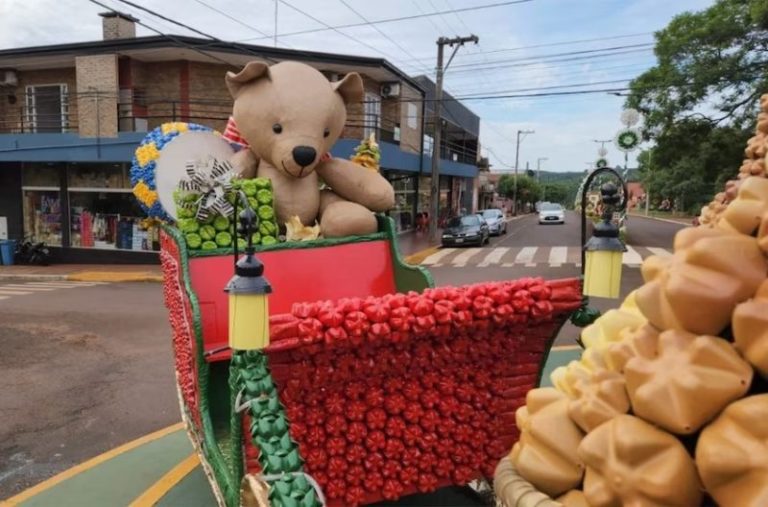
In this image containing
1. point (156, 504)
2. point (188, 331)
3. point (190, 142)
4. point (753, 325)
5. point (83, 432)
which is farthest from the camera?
point (83, 432)

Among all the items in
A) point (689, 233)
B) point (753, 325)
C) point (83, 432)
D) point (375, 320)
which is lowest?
point (83, 432)

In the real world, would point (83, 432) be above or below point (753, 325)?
below

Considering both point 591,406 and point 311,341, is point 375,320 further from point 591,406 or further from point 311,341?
point 591,406

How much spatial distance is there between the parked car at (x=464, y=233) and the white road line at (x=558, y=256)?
2.75 m

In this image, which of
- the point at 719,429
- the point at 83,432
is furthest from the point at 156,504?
the point at 719,429

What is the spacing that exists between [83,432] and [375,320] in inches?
157

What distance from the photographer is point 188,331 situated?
3422 millimetres

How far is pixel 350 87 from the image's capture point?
5004 mm

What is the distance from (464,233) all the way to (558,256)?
13.3ft

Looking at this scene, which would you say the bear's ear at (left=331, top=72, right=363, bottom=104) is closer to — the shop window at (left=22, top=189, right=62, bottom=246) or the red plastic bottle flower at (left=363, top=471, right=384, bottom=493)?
the red plastic bottle flower at (left=363, top=471, right=384, bottom=493)

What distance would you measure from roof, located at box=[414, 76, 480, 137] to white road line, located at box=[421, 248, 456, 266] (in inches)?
337

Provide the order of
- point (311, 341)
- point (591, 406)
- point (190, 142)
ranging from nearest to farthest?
point (591, 406) < point (311, 341) < point (190, 142)

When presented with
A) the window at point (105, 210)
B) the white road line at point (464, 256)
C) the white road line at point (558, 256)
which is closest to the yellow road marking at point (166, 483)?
the white road line at point (464, 256)

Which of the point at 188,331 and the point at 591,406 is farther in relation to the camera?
the point at 188,331
